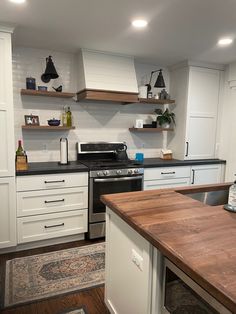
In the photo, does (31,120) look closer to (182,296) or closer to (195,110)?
(195,110)

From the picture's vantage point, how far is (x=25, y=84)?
10.6 feet

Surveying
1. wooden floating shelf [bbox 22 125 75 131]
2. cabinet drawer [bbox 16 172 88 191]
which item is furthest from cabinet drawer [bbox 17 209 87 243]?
wooden floating shelf [bbox 22 125 75 131]

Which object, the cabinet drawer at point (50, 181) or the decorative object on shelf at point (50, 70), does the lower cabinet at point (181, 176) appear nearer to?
the cabinet drawer at point (50, 181)

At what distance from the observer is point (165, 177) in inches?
139

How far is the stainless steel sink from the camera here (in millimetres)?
2037

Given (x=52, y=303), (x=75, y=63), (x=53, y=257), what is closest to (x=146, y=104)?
(x=75, y=63)

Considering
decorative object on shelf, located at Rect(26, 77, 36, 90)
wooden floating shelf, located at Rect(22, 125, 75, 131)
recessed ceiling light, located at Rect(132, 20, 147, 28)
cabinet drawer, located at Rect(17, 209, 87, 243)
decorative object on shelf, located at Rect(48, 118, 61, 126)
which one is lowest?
cabinet drawer, located at Rect(17, 209, 87, 243)

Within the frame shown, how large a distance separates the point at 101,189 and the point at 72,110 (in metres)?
1.23

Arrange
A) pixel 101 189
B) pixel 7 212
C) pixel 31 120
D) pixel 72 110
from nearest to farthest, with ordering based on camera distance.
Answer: pixel 7 212 → pixel 101 189 → pixel 31 120 → pixel 72 110

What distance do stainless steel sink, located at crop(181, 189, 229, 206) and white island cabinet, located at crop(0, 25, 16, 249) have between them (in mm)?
1888

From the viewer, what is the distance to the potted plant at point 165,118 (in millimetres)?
3891

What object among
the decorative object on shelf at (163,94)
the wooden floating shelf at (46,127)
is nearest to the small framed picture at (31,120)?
the wooden floating shelf at (46,127)

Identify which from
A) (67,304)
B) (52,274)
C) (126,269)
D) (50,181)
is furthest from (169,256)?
(50,181)

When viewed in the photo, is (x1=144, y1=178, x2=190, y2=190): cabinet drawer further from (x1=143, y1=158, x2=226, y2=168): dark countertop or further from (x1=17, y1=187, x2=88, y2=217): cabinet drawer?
(x1=17, y1=187, x2=88, y2=217): cabinet drawer
